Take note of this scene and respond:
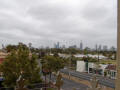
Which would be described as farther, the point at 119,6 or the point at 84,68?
the point at 84,68

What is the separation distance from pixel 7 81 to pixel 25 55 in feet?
9.29

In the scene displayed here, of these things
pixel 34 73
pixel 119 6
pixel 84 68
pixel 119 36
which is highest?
pixel 119 6

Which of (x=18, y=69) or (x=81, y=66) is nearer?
(x=18, y=69)

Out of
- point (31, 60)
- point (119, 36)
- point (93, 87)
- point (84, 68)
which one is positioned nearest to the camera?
point (119, 36)

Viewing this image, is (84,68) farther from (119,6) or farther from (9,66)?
(119,6)

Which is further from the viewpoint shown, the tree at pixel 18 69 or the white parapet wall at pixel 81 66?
the white parapet wall at pixel 81 66

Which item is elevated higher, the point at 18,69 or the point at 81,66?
the point at 18,69

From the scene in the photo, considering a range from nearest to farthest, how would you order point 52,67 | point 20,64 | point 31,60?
point 20,64
point 31,60
point 52,67

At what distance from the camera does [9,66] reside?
41.6ft

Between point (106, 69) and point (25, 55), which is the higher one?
point (25, 55)

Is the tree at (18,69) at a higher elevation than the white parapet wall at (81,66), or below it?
higher

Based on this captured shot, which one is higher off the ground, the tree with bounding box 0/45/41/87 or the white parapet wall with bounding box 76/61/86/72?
the tree with bounding box 0/45/41/87

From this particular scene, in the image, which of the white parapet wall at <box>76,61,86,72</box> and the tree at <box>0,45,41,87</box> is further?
the white parapet wall at <box>76,61,86,72</box>

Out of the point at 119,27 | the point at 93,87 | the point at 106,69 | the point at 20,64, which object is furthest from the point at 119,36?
the point at 106,69
